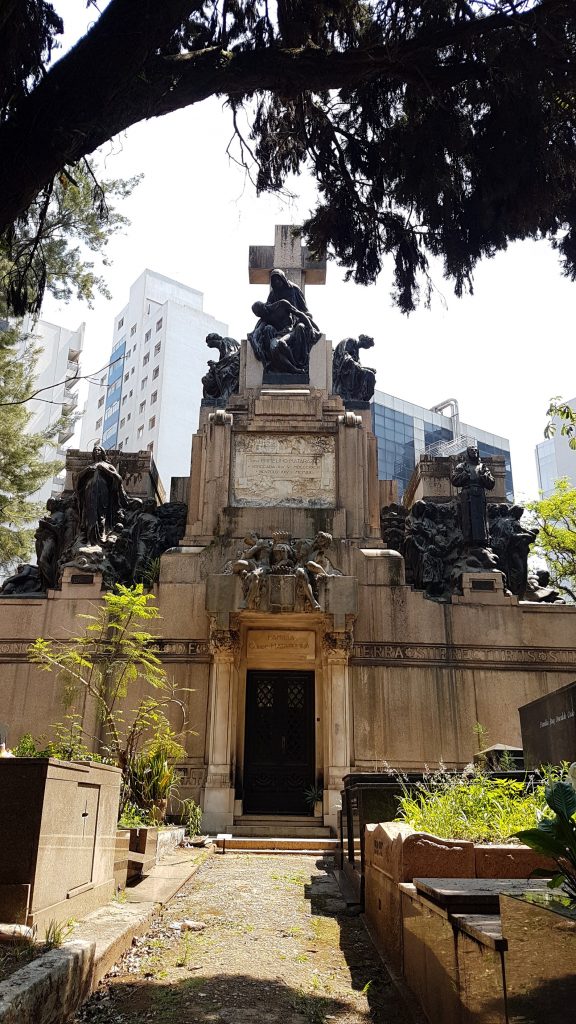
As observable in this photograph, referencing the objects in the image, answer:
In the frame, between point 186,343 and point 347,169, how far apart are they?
6812cm

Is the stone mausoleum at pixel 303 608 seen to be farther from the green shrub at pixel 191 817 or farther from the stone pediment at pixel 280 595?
the green shrub at pixel 191 817

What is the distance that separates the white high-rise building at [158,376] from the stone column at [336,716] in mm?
52144

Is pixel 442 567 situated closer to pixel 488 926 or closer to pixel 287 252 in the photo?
pixel 287 252

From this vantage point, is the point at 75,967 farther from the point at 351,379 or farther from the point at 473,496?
the point at 351,379

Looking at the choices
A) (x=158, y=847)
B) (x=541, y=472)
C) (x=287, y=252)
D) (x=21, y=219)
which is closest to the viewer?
(x=21, y=219)

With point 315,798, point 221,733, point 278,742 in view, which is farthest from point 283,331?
point 315,798

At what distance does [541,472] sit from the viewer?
88.9m

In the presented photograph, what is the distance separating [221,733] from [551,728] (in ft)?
28.5

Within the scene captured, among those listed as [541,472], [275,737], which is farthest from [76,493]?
[541,472]

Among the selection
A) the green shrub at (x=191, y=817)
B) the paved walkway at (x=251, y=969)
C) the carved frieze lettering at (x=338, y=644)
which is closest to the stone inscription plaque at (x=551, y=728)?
the paved walkway at (x=251, y=969)

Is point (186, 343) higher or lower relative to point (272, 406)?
higher

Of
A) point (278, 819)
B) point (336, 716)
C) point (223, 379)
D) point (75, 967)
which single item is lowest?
point (75, 967)

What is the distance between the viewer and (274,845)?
41.5ft

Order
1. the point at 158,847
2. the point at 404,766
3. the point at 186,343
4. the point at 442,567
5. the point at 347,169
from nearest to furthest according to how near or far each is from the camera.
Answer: the point at 347,169, the point at 158,847, the point at 404,766, the point at 442,567, the point at 186,343
